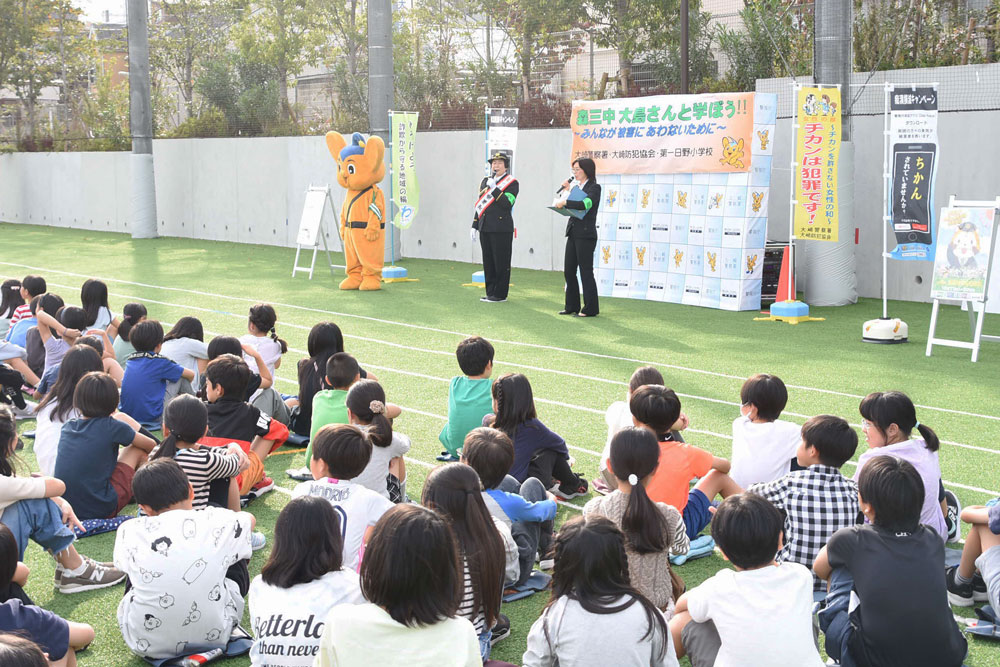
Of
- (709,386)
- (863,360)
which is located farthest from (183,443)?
(863,360)

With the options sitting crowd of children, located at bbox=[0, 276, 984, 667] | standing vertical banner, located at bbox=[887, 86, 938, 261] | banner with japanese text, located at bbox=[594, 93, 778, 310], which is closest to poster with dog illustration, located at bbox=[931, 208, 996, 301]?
standing vertical banner, located at bbox=[887, 86, 938, 261]

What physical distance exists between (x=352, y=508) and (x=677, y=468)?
4.51 feet

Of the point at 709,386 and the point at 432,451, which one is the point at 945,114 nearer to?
the point at 709,386

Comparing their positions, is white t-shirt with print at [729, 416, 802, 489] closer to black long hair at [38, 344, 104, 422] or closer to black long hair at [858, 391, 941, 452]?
black long hair at [858, 391, 941, 452]

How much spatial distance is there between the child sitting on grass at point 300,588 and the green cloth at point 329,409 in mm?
2257

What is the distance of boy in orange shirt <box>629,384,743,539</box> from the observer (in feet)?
14.0

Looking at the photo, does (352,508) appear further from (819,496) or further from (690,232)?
(690,232)

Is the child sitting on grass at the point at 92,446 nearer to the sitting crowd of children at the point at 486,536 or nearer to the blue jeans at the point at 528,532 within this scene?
the sitting crowd of children at the point at 486,536

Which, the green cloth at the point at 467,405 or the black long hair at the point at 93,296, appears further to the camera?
the black long hair at the point at 93,296

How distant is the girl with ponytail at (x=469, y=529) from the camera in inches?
129

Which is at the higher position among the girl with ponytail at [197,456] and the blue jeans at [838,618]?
the girl with ponytail at [197,456]

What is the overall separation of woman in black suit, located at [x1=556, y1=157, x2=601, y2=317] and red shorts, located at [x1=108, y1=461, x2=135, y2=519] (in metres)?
6.33

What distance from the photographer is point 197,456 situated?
434 cm

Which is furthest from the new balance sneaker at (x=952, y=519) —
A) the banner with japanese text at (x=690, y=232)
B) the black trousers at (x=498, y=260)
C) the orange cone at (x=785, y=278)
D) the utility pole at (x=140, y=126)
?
the utility pole at (x=140, y=126)
